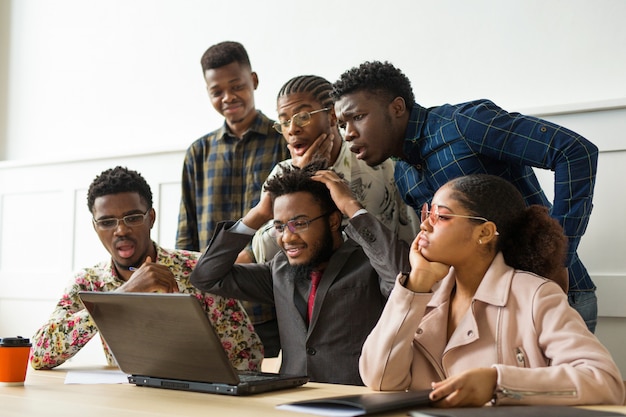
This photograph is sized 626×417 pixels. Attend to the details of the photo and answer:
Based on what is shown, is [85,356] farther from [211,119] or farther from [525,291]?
[525,291]

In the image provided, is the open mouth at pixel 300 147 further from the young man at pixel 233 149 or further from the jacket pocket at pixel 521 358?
the jacket pocket at pixel 521 358

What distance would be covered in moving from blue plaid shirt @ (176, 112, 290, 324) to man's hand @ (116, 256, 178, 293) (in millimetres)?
689

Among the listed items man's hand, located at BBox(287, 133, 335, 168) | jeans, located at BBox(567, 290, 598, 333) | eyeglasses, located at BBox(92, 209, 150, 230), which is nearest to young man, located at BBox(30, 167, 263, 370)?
eyeglasses, located at BBox(92, 209, 150, 230)

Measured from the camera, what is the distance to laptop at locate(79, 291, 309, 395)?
5.05 feet

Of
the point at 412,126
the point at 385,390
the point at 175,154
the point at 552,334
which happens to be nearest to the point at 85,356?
the point at 175,154

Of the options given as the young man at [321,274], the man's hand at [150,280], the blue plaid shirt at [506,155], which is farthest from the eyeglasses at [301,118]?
the man's hand at [150,280]

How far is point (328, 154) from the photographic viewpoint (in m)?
2.63

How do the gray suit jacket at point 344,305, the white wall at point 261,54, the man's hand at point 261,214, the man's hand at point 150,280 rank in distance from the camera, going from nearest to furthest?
the gray suit jacket at point 344,305 → the man's hand at point 150,280 → the man's hand at point 261,214 → the white wall at point 261,54

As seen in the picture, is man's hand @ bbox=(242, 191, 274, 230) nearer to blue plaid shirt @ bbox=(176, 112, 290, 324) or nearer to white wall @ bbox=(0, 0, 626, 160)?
blue plaid shirt @ bbox=(176, 112, 290, 324)

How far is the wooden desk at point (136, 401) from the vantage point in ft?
4.39

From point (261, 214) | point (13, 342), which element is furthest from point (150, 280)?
point (13, 342)

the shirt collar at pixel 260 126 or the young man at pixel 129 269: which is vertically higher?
the shirt collar at pixel 260 126

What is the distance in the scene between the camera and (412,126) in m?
2.38

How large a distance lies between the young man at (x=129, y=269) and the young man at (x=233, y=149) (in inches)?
15.3
